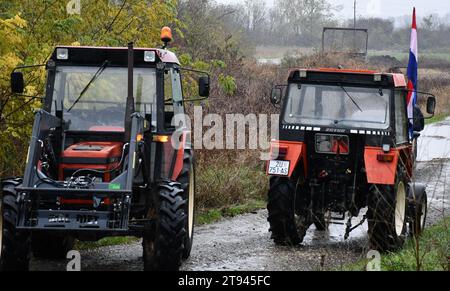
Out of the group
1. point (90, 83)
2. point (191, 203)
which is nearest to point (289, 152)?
point (191, 203)

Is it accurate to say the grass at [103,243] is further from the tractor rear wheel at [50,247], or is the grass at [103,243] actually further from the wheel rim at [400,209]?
the wheel rim at [400,209]

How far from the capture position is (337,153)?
1063 centimetres

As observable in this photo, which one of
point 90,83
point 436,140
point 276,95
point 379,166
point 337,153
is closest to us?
point 90,83

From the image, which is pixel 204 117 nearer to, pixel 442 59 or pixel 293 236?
pixel 293 236

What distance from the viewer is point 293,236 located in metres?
10.6

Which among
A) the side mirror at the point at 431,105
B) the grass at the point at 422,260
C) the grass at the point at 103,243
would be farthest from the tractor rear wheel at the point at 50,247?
the side mirror at the point at 431,105

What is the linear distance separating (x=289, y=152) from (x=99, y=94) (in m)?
2.70

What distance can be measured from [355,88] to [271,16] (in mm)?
50007

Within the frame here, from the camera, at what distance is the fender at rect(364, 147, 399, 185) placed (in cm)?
1003

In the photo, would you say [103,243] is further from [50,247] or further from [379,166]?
[379,166]

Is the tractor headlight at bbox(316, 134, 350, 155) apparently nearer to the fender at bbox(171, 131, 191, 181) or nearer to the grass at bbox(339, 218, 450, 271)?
the grass at bbox(339, 218, 450, 271)

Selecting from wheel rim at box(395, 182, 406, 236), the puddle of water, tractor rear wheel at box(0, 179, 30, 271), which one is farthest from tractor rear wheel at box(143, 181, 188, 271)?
the puddle of water

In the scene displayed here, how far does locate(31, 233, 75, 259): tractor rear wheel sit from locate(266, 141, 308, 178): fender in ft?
8.94

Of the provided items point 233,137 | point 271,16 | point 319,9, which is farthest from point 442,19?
point 233,137
